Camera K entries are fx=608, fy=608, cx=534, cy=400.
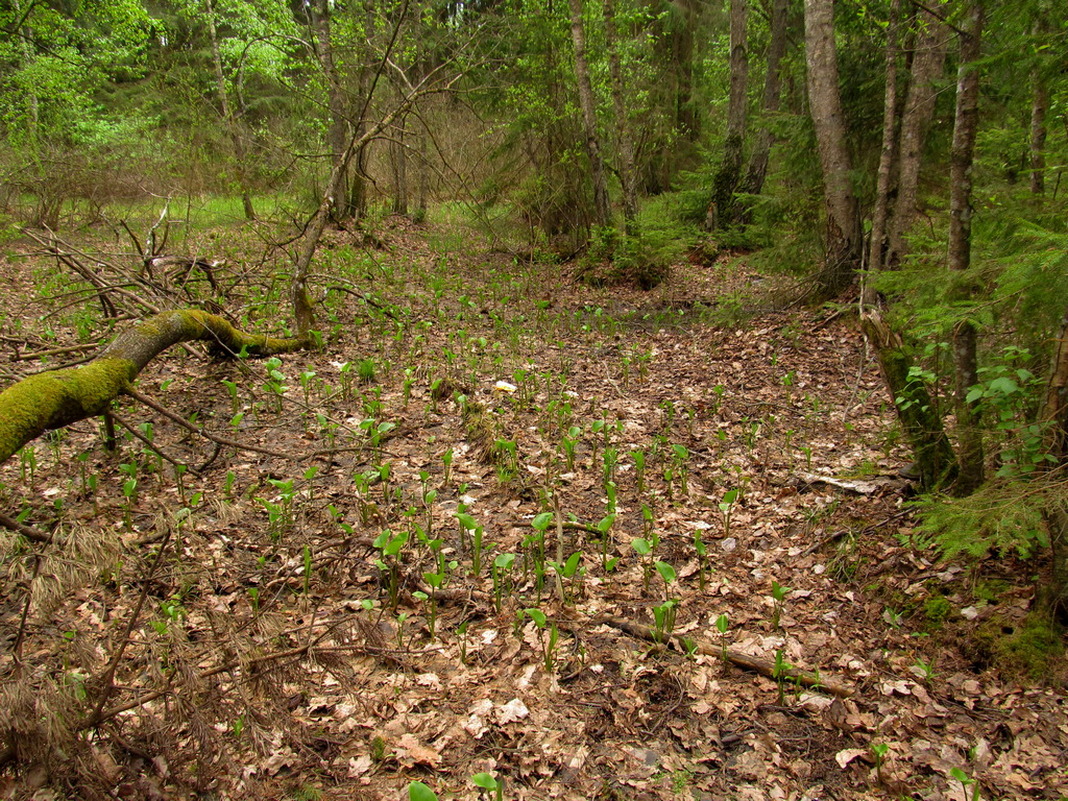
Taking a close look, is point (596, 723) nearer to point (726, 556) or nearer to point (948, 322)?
point (726, 556)

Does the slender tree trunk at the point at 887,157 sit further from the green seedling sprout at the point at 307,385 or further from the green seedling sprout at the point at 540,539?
the green seedling sprout at the point at 307,385

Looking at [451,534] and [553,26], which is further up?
[553,26]

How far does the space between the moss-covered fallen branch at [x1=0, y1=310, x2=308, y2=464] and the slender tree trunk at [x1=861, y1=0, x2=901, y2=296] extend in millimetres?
5885

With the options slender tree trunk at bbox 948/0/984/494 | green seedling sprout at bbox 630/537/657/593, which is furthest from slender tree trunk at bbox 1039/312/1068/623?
green seedling sprout at bbox 630/537/657/593

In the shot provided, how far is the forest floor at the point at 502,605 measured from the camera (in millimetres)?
2312

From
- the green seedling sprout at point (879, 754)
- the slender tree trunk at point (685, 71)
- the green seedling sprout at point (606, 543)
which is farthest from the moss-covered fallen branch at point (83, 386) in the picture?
the slender tree trunk at point (685, 71)

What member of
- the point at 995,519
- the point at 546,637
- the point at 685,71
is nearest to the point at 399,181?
the point at 685,71

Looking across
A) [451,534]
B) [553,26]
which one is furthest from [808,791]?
[553,26]

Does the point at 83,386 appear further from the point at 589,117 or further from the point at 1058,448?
the point at 589,117

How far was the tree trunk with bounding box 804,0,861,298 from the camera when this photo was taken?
7117 mm

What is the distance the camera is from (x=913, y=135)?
21.8ft

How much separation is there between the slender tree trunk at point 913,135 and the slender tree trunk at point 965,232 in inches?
126

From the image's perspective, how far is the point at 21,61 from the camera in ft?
55.3

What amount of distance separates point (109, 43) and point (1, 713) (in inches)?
879
